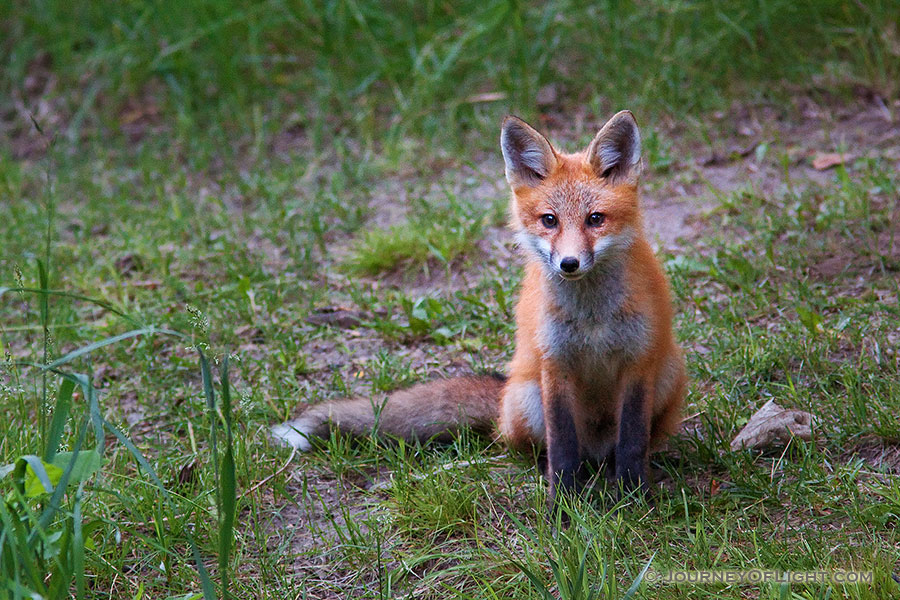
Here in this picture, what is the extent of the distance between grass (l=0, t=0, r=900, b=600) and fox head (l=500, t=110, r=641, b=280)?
2.79 ft

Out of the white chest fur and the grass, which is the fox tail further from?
the white chest fur

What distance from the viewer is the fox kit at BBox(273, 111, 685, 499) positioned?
3104 mm

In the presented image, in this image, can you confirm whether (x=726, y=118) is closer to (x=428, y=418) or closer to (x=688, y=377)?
(x=688, y=377)

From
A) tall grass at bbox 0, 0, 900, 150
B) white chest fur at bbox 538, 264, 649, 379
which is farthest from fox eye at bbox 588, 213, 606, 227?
tall grass at bbox 0, 0, 900, 150

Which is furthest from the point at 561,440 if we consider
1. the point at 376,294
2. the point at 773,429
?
the point at 376,294

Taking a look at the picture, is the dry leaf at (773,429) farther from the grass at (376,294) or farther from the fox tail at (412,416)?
the fox tail at (412,416)

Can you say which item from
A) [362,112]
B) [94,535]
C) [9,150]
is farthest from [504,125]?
[9,150]

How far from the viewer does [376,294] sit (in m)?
4.87

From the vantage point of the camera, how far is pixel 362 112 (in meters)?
6.86

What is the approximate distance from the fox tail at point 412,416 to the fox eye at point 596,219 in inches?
35.5

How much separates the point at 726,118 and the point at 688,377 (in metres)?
2.82

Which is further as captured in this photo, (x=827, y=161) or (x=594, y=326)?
(x=827, y=161)

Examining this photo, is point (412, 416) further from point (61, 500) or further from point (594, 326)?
point (61, 500)

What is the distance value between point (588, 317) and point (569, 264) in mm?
297
